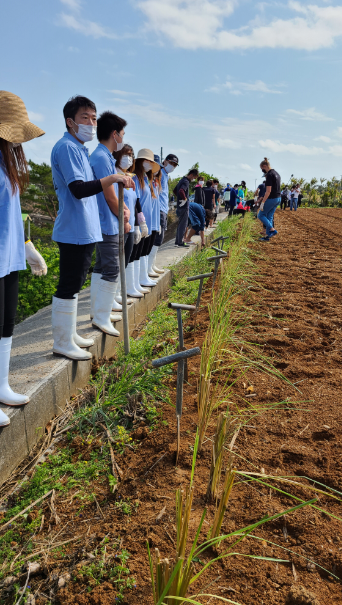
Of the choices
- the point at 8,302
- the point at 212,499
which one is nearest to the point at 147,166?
the point at 8,302

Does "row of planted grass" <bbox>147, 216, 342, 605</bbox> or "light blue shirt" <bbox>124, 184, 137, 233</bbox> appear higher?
"light blue shirt" <bbox>124, 184, 137, 233</bbox>

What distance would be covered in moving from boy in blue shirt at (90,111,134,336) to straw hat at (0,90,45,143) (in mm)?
1042

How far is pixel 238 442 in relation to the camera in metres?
2.02

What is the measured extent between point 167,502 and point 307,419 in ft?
2.94

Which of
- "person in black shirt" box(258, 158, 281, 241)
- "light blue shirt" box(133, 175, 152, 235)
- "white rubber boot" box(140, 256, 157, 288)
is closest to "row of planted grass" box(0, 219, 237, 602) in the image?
"white rubber boot" box(140, 256, 157, 288)

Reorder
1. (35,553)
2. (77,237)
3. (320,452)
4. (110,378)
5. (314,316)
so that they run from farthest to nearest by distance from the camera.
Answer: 1. (314,316)
2. (110,378)
3. (77,237)
4. (320,452)
5. (35,553)

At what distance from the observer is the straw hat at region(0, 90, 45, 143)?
1.96 meters

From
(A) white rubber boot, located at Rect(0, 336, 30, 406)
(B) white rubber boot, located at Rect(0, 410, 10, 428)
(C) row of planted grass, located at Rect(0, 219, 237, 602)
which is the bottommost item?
(C) row of planted grass, located at Rect(0, 219, 237, 602)

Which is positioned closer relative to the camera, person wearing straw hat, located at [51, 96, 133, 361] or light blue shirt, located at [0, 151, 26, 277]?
light blue shirt, located at [0, 151, 26, 277]

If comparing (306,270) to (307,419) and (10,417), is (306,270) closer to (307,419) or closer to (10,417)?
(307,419)

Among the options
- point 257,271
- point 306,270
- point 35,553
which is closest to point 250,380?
point 35,553

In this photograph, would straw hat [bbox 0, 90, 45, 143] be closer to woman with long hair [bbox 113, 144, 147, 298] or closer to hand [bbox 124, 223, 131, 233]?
hand [bbox 124, 223, 131, 233]

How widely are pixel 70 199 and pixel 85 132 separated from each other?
0.44 m

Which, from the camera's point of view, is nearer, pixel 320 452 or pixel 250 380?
pixel 320 452
